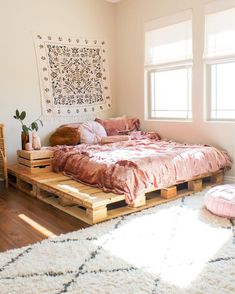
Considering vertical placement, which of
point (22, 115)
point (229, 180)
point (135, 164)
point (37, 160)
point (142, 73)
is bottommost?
point (229, 180)

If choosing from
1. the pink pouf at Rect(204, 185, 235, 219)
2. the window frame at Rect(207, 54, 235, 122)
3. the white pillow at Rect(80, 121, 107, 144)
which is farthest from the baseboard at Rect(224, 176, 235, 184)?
the white pillow at Rect(80, 121, 107, 144)

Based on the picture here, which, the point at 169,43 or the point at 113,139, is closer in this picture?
the point at 113,139

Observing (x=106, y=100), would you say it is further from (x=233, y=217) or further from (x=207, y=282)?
(x=207, y=282)

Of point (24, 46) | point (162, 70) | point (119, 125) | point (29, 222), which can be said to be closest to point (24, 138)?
point (24, 46)

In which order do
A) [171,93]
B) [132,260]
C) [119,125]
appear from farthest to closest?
[119,125]
[171,93]
[132,260]

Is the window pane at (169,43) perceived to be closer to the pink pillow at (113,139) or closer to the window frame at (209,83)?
the window frame at (209,83)

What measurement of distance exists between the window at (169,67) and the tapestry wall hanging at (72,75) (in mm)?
796

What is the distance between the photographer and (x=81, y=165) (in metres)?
3.46

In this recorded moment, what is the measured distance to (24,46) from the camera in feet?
15.1

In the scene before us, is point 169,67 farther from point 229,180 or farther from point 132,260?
point 132,260

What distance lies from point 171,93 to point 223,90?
33.5 inches

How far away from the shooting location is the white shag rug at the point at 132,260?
1.86 m

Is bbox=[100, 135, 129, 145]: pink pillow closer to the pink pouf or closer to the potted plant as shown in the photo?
the potted plant

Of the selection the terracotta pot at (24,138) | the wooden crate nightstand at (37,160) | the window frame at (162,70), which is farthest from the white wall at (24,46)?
the window frame at (162,70)
